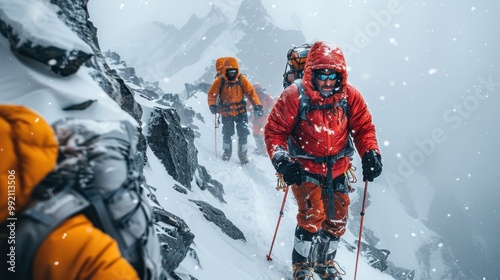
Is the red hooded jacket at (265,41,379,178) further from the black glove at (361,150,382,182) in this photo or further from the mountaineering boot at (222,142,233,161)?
the mountaineering boot at (222,142,233,161)

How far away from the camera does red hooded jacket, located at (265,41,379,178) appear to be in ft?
12.8

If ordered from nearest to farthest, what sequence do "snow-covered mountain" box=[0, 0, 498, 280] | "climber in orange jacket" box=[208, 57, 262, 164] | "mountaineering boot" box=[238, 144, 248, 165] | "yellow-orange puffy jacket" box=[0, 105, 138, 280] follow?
"yellow-orange puffy jacket" box=[0, 105, 138, 280] < "snow-covered mountain" box=[0, 0, 498, 280] < "climber in orange jacket" box=[208, 57, 262, 164] < "mountaineering boot" box=[238, 144, 248, 165]

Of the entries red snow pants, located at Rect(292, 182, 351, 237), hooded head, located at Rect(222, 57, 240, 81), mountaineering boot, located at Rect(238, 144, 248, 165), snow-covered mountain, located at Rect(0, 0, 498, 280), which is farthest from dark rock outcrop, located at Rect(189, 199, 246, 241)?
hooded head, located at Rect(222, 57, 240, 81)

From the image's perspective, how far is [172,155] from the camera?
675 centimetres

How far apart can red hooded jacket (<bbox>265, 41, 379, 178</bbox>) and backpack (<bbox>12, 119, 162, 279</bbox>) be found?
2.66 m

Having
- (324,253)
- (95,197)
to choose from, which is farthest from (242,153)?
(95,197)

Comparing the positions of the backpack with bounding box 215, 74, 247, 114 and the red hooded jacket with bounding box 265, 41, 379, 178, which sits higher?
the red hooded jacket with bounding box 265, 41, 379, 178

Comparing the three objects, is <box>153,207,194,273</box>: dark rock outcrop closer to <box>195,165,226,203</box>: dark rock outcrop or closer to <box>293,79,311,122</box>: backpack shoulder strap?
<box>293,79,311,122</box>: backpack shoulder strap

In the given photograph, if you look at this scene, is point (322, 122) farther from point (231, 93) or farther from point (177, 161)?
point (231, 93)

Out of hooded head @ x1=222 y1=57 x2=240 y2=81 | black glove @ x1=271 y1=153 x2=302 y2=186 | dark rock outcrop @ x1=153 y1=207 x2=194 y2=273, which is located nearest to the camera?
dark rock outcrop @ x1=153 y1=207 x2=194 y2=273

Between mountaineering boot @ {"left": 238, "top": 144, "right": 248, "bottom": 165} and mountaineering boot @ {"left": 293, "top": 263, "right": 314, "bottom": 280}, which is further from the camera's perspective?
mountaineering boot @ {"left": 238, "top": 144, "right": 248, "bottom": 165}

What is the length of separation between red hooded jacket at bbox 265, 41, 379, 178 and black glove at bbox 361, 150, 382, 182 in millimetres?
111

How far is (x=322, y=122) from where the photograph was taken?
392cm

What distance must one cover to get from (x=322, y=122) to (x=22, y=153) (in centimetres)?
327
